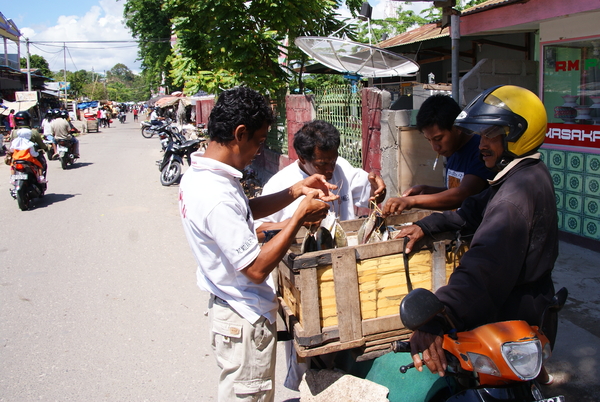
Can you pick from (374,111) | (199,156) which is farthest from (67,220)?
(199,156)

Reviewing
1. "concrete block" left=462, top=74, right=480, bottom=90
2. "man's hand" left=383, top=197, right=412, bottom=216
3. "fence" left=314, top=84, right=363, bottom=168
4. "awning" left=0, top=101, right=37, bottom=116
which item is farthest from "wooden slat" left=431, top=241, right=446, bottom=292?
"awning" left=0, top=101, right=37, bottom=116

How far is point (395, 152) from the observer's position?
579 centimetres

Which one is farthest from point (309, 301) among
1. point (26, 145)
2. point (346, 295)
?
point (26, 145)

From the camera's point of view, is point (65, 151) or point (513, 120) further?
point (65, 151)

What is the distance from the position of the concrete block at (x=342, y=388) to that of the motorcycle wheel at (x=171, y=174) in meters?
10.1

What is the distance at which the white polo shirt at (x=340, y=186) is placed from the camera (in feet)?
10.4

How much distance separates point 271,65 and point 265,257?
8429 mm

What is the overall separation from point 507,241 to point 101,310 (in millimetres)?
4210

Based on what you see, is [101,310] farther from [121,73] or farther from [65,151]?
[121,73]

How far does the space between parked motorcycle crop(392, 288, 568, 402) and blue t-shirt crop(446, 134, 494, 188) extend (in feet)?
4.15

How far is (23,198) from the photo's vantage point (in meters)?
9.32

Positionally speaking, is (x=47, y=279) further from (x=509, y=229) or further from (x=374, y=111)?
(x=509, y=229)

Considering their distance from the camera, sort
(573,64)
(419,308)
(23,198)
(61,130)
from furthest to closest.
Result: (61,130), (23,198), (573,64), (419,308)

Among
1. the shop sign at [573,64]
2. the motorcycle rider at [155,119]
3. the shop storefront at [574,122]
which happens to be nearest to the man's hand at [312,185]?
the shop storefront at [574,122]
